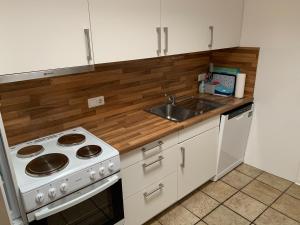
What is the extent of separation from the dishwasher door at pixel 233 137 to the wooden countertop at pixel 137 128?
0.15m

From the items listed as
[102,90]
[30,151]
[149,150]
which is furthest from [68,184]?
[102,90]

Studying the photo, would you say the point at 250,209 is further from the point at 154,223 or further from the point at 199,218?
the point at 154,223

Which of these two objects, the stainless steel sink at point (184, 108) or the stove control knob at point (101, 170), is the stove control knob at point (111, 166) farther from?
the stainless steel sink at point (184, 108)

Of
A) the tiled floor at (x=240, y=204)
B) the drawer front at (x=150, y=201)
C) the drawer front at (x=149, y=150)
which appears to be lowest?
the tiled floor at (x=240, y=204)

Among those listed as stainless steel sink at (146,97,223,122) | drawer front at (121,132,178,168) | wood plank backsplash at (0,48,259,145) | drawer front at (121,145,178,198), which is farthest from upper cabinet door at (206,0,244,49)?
drawer front at (121,145,178,198)

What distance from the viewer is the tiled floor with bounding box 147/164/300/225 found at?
204cm

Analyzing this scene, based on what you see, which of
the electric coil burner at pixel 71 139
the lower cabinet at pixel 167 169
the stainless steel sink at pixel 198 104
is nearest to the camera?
the electric coil burner at pixel 71 139

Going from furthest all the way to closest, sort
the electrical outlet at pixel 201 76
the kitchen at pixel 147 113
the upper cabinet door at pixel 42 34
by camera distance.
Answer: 1. the electrical outlet at pixel 201 76
2. the kitchen at pixel 147 113
3. the upper cabinet door at pixel 42 34

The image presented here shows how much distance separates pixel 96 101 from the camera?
1.95 metres

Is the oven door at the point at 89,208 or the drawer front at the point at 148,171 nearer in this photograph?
the oven door at the point at 89,208

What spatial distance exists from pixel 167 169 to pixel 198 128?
0.45 meters

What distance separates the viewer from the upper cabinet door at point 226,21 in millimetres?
2107

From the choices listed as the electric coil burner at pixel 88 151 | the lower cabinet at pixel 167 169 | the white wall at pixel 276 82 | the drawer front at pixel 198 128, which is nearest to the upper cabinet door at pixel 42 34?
the electric coil burner at pixel 88 151

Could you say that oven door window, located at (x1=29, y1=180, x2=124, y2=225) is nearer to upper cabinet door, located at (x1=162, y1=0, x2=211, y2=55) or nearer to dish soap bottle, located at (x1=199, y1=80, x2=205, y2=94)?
upper cabinet door, located at (x1=162, y1=0, x2=211, y2=55)
